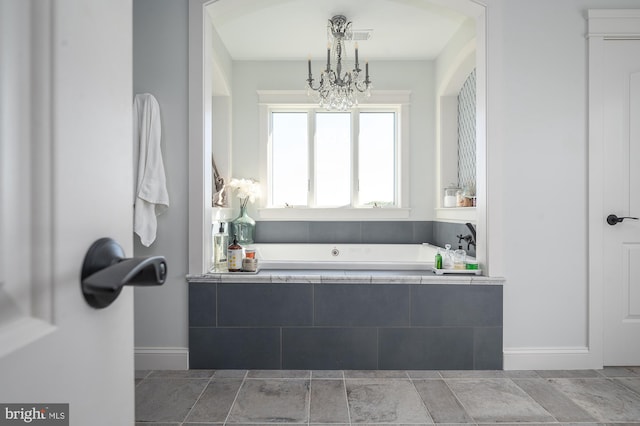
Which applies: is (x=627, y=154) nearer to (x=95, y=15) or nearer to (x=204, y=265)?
(x=204, y=265)

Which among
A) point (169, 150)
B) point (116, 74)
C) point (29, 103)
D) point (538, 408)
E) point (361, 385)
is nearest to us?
point (29, 103)

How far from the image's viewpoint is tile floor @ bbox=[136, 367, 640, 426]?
1.87 metres

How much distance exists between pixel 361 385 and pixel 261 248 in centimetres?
206

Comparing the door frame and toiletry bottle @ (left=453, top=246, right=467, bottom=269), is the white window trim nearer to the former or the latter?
toiletry bottle @ (left=453, top=246, right=467, bottom=269)

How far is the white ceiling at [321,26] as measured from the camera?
9.29ft

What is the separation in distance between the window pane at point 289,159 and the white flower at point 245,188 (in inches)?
13.9

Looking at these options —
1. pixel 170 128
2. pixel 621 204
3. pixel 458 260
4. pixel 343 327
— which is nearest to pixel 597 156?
pixel 621 204

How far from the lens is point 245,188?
3.81m

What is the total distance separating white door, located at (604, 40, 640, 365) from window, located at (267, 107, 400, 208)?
2037 millimetres

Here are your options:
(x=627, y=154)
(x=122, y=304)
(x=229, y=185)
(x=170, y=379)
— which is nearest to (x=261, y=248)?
(x=229, y=185)

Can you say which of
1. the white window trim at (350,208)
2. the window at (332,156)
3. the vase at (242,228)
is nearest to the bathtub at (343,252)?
the vase at (242,228)

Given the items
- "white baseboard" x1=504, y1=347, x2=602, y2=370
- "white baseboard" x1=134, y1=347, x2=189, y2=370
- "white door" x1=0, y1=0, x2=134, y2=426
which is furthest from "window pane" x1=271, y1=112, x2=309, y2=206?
"white door" x1=0, y1=0, x2=134, y2=426

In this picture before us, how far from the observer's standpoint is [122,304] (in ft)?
1.41

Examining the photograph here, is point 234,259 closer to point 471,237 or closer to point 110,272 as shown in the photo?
point 471,237
